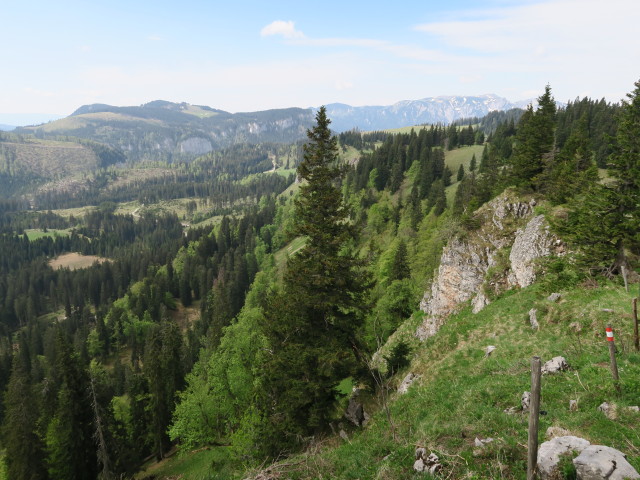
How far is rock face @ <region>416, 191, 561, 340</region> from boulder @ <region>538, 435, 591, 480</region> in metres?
20.5

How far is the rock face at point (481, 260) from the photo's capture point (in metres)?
27.5

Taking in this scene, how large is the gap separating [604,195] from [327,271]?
1619 cm

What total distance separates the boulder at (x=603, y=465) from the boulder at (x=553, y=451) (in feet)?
1.56

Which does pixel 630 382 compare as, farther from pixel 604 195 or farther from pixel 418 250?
pixel 418 250

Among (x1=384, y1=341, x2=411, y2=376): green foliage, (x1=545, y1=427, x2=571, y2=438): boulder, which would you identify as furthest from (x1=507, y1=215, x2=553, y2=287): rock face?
(x1=545, y1=427, x2=571, y2=438): boulder

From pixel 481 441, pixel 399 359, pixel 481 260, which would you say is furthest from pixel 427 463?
pixel 481 260

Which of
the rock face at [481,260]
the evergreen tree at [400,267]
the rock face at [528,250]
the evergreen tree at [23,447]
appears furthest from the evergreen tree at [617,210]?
the evergreen tree at [23,447]

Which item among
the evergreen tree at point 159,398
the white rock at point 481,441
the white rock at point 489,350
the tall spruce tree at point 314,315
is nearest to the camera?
the white rock at point 481,441

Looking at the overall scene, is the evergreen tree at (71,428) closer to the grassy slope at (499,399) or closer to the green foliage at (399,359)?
the green foliage at (399,359)

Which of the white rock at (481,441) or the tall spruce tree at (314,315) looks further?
the tall spruce tree at (314,315)

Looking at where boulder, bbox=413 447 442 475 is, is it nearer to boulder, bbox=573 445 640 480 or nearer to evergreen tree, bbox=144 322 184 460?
boulder, bbox=573 445 640 480

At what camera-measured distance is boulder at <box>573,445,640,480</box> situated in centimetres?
634

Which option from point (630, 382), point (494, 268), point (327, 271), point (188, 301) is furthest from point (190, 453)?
point (188, 301)

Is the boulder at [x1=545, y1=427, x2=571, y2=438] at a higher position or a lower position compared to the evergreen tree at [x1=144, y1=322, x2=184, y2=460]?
higher
